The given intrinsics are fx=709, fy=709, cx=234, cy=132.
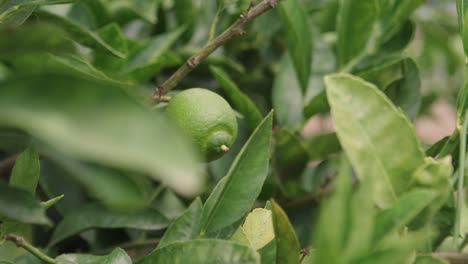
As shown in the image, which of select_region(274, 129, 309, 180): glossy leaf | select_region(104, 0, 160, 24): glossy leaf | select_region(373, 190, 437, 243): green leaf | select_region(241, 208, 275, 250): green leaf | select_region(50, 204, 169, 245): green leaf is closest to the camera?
select_region(373, 190, 437, 243): green leaf

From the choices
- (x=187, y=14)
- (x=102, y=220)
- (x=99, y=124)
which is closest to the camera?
(x=99, y=124)

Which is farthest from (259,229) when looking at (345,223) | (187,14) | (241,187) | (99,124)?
(187,14)

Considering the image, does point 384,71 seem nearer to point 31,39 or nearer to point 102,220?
point 102,220

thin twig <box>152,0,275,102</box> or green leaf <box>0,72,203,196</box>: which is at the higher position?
green leaf <box>0,72,203,196</box>

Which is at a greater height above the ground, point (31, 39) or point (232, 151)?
point (31, 39)

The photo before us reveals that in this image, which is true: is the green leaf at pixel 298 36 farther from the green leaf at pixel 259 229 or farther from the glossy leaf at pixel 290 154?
the green leaf at pixel 259 229

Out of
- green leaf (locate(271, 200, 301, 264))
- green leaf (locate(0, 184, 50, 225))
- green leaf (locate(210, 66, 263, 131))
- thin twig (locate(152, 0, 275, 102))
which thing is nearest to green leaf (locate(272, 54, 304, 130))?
green leaf (locate(210, 66, 263, 131))

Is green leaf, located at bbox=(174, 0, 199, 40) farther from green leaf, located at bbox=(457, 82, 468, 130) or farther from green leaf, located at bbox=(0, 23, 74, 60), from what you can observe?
green leaf, located at bbox=(0, 23, 74, 60)
